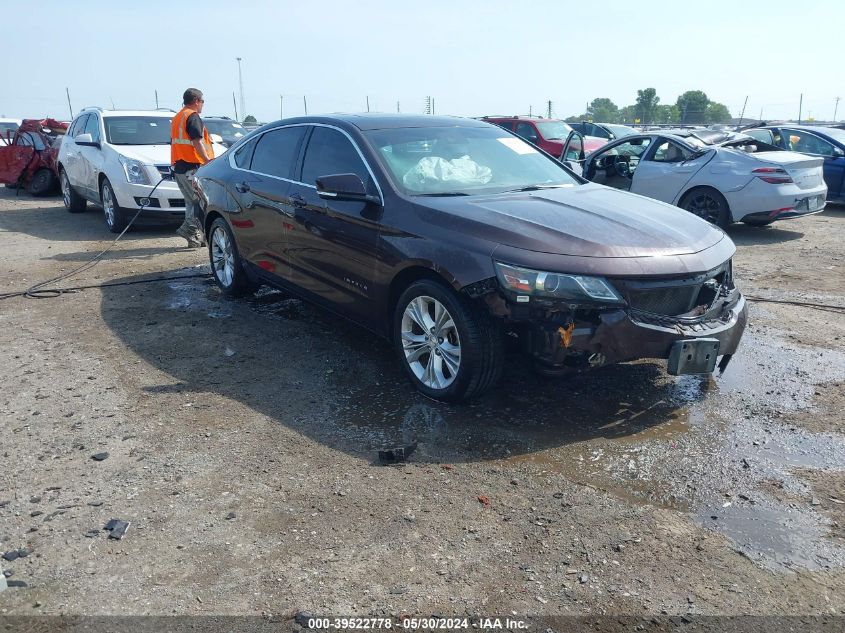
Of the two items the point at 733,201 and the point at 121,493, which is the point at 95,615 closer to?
the point at 121,493

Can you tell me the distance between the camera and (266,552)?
10.2 ft

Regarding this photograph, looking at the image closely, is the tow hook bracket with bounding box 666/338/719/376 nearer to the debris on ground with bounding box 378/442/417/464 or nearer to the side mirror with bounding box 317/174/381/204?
the debris on ground with bounding box 378/442/417/464

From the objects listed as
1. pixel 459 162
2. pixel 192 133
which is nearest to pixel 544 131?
pixel 192 133

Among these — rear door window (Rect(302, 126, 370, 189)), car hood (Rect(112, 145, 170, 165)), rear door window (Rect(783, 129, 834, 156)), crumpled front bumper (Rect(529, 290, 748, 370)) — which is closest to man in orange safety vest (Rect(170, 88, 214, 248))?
car hood (Rect(112, 145, 170, 165))

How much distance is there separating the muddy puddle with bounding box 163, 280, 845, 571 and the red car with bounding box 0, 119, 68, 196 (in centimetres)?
1301

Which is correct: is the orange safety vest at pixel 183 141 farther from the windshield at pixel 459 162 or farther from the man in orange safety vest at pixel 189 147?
the windshield at pixel 459 162

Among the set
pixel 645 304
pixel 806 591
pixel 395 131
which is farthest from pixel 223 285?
pixel 806 591

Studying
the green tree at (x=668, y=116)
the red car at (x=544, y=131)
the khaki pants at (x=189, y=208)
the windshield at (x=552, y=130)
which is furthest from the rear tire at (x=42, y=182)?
the green tree at (x=668, y=116)

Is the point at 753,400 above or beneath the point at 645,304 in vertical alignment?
beneath

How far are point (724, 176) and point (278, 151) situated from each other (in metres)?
6.55

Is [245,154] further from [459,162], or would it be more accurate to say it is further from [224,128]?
[224,128]

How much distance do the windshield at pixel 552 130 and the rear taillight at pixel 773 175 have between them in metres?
9.57

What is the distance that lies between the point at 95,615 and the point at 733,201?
933 centimetres

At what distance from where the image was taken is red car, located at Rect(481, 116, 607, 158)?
18.8 metres
